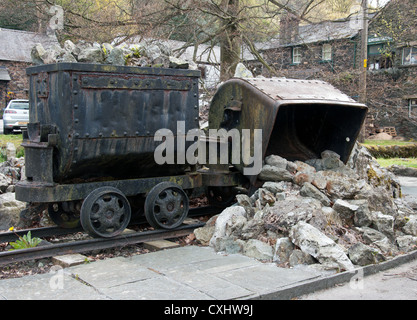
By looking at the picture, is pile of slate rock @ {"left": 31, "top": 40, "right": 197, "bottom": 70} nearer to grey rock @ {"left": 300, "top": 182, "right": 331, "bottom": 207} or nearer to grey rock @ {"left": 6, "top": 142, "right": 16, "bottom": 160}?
grey rock @ {"left": 300, "top": 182, "right": 331, "bottom": 207}

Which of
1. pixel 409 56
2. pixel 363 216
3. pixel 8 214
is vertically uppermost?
pixel 409 56

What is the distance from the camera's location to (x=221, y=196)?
27.3 feet

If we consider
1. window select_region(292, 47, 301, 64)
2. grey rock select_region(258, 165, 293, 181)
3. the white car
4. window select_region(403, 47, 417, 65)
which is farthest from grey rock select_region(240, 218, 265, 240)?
window select_region(292, 47, 301, 64)

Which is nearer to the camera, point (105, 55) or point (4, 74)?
point (105, 55)

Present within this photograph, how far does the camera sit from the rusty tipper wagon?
231 inches

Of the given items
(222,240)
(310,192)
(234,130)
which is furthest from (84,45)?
(310,192)

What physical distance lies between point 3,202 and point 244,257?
4171 mm

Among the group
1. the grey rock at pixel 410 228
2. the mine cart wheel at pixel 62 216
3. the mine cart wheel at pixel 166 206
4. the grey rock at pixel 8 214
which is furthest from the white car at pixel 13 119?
the grey rock at pixel 410 228

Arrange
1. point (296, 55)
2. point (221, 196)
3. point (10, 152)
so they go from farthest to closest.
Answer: point (296, 55), point (10, 152), point (221, 196)

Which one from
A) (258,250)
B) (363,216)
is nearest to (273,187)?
(363,216)

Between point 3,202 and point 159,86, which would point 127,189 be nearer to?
point 159,86

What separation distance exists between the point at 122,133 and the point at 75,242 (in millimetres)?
1514

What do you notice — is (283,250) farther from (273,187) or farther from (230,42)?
(230,42)

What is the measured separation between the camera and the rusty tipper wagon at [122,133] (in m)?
5.86
